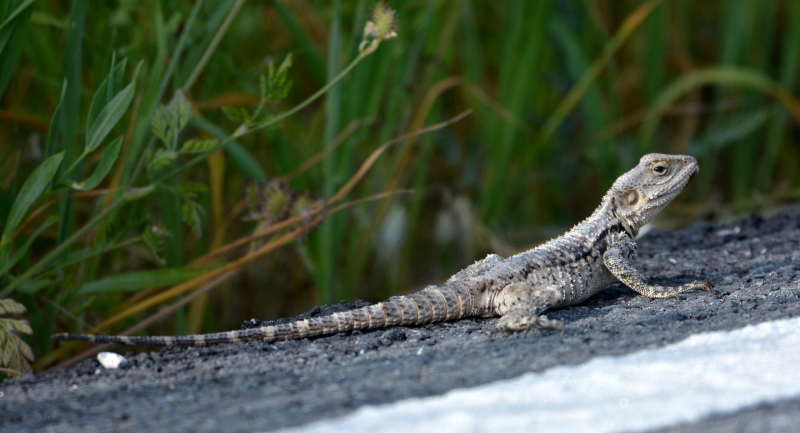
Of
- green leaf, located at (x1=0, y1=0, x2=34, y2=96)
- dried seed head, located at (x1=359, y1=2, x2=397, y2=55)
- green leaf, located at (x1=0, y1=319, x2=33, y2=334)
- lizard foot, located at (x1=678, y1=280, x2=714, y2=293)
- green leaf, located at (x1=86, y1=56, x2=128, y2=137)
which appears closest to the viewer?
green leaf, located at (x1=0, y1=319, x2=33, y2=334)

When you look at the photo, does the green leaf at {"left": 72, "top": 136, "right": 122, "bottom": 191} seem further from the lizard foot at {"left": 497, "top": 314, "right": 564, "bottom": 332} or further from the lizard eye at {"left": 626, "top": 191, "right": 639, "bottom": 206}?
the lizard eye at {"left": 626, "top": 191, "right": 639, "bottom": 206}

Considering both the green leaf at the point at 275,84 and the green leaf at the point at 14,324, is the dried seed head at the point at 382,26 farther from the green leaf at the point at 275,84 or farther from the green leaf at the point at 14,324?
the green leaf at the point at 14,324

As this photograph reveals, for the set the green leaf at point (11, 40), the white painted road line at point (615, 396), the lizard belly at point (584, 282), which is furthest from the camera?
the lizard belly at point (584, 282)

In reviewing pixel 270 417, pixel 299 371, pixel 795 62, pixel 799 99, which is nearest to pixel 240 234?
pixel 299 371

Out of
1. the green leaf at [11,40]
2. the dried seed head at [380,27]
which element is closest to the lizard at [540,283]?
the dried seed head at [380,27]

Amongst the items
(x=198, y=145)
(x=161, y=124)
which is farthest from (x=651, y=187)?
(x=161, y=124)

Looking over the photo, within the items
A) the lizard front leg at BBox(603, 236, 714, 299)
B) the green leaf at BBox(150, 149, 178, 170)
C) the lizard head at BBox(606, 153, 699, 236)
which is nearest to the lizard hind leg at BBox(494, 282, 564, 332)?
the lizard front leg at BBox(603, 236, 714, 299)
